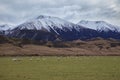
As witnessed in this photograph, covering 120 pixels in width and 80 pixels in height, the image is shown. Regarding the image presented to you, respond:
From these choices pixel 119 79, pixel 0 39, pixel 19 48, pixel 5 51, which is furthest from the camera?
pixel 0 39

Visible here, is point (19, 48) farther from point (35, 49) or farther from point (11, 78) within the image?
point (11, 78)

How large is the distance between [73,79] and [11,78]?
7349mm

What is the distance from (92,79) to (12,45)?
15674 cm

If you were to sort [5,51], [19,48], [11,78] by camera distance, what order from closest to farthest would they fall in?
[11,78] → [5,51] → [19,48]

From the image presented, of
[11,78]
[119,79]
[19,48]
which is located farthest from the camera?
[19,48]

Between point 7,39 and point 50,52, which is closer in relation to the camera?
point 50,52

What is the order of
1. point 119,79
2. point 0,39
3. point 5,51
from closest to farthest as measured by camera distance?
point 119,79 → point 5,51 → point 0,39

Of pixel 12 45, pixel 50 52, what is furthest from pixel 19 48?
pixel 50 52

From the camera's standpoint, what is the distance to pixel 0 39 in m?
190

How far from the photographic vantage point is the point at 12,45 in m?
182

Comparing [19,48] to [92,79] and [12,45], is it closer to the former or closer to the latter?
[12,45]

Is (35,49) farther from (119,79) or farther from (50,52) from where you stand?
(119,79)

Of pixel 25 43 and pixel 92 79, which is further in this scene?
pixel 25 43

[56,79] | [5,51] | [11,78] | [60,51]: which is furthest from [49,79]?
[60,51]
